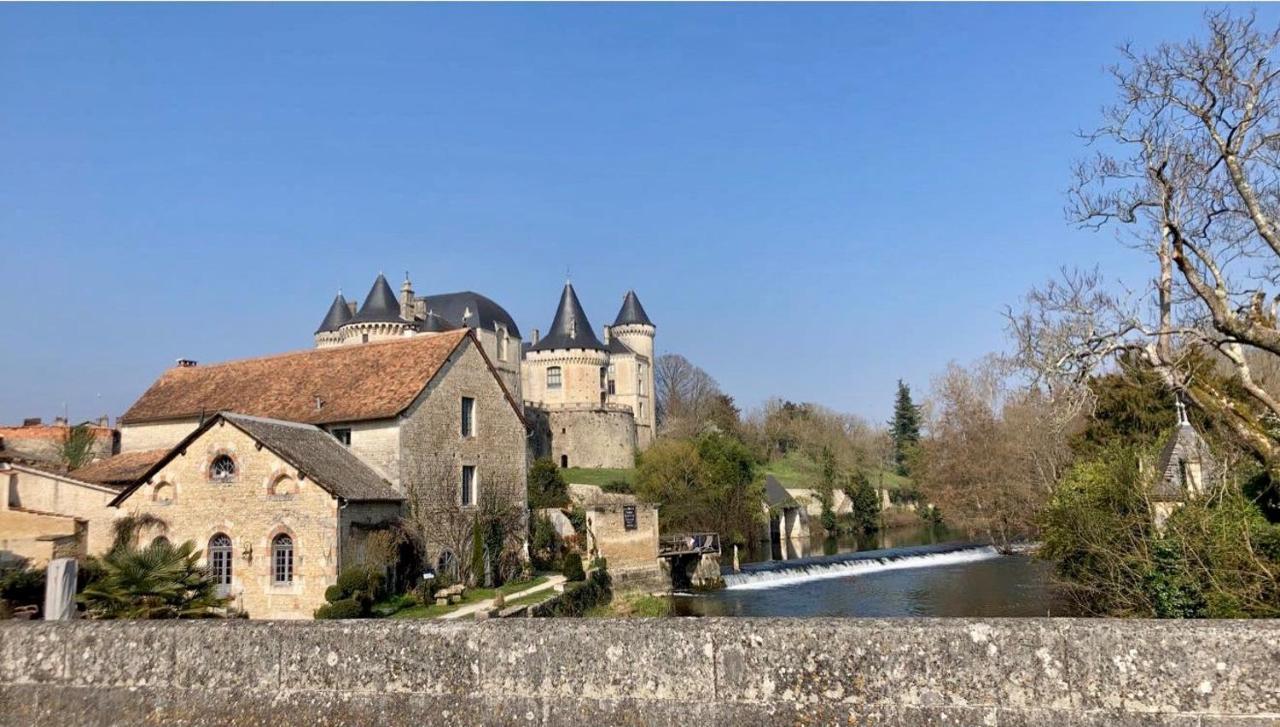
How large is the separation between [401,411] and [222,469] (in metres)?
5.24

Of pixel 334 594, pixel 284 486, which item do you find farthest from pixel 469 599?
pixel 284 486

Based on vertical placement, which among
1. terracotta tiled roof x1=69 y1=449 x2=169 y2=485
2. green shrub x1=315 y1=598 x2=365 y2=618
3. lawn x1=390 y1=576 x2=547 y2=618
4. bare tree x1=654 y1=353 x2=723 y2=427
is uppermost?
bare tree x1=654 y1=353 x2=723 y2=427

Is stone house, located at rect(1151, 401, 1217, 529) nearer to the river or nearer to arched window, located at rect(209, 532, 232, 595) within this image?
the river

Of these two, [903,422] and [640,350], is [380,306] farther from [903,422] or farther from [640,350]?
[903,422]

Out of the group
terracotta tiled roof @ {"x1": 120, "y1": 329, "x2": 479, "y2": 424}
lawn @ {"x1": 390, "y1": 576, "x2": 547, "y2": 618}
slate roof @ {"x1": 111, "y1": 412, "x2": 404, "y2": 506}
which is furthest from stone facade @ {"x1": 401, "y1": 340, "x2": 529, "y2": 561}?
lawn @ {"x1": 390, "y1": 576, "x2": 547, "y2": 618}

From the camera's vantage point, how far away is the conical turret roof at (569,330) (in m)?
70.8

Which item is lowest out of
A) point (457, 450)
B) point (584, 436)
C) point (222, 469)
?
point (222, 469)

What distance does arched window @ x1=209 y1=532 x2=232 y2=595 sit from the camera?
74.4 ft

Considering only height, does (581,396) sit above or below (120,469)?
above

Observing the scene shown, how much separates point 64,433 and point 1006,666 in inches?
1656

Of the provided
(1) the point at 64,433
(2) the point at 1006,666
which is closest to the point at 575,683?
(2) the point at 1006,666

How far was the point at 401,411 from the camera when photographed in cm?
2586

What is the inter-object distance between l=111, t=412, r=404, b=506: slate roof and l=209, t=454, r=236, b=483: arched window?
965mm

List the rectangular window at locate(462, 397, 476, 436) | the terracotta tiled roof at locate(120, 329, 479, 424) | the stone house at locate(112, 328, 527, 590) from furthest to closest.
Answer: the rectangular window at locate(462, 397, 476, 436), the terracotta tiled roof at locate(120, 329, 479, 424), the stone house at locate(112, 328, 527, 590)
